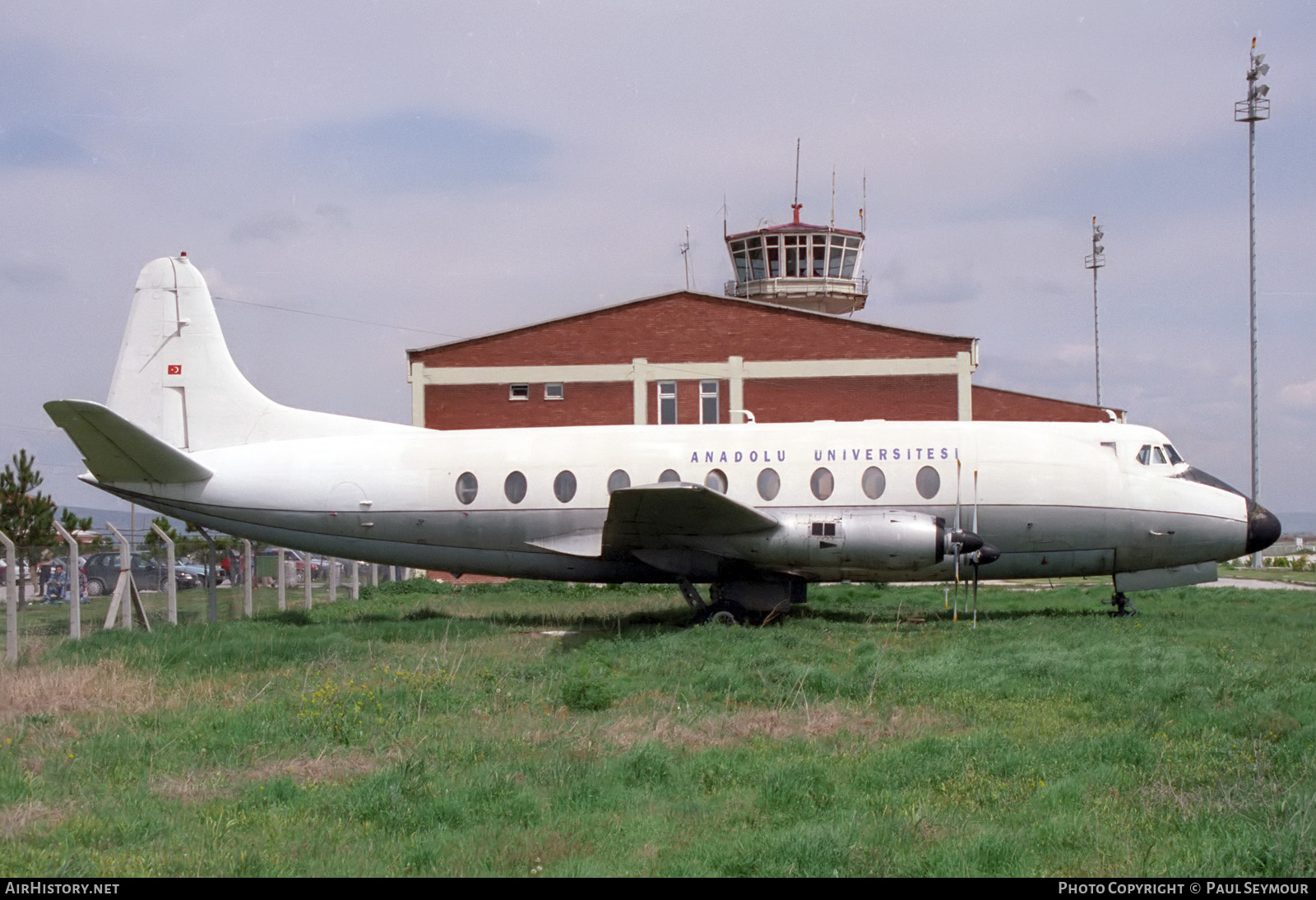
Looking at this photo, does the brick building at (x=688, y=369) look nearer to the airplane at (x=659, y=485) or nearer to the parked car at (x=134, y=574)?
the parked car at (x=134, y=574)

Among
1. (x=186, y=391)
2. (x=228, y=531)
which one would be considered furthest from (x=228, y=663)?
(x=186, y=391)

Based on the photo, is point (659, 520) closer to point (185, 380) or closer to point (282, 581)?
point (185, 380)

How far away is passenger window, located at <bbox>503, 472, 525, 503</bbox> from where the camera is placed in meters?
20.1

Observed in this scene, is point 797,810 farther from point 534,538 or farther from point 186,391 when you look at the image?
point 186,391

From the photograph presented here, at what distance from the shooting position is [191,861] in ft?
24.3

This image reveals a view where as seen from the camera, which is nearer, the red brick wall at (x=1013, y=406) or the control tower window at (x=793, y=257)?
the red brick wall at (x=1013, y=406)

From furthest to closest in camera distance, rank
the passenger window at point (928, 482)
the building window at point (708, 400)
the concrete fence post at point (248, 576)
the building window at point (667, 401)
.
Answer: the building window at point (708, 400)
the building window at point (667, 401)
the concrete fence post at point (248, 576)
the passenger window at point (928, 482)

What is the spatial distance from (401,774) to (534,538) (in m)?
10.7

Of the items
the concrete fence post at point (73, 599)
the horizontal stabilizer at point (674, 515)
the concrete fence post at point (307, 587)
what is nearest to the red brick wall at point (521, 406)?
the concrete fence post at point (307, 587)

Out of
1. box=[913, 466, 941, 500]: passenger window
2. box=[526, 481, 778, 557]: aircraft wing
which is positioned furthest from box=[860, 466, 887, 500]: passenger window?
box=[526, 481, 778, 557]: aircraft wing

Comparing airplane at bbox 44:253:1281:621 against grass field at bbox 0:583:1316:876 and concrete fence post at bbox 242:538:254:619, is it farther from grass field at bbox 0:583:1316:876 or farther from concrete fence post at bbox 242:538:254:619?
concrete fence post at bbox 242:538:254:619

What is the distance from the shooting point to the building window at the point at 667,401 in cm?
3753

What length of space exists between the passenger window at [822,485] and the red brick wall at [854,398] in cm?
1767
